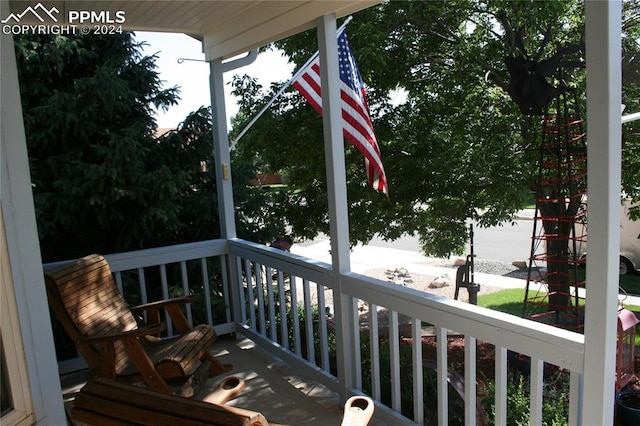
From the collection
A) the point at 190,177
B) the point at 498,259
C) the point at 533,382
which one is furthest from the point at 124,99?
the point at 498,259

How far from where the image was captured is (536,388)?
73.9 inches

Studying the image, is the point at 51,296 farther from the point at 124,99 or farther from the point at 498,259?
the point at 498,259

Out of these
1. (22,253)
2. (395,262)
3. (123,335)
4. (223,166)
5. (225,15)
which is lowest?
(395,262)

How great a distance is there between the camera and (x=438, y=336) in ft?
7.52

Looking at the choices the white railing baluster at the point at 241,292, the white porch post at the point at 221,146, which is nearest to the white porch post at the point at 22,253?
the white porch post at the point at 221,146

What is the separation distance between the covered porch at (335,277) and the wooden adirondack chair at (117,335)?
0.56 metres

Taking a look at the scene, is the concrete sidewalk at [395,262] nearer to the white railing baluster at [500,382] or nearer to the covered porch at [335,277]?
the covered porch at [335,277]

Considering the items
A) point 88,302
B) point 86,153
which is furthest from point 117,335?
point 86,153

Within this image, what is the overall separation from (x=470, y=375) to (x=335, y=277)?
0.99 meters

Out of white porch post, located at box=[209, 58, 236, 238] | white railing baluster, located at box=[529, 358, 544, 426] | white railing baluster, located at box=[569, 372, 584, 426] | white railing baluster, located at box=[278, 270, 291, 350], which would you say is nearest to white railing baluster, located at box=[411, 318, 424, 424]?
white railing baluster, located at box=[529, 358, 544, 426]

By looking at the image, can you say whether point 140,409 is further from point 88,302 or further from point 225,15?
point 225,15

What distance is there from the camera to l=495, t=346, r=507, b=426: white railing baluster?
1979 millimetres

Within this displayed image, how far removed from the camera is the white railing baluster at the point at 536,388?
6.05 ft

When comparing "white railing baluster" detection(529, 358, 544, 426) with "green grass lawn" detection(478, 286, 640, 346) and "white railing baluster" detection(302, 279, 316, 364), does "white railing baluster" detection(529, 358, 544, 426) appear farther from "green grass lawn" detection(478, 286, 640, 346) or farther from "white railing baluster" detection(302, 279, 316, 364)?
"green grass lawn" detection(478, 286, 640, 346)
